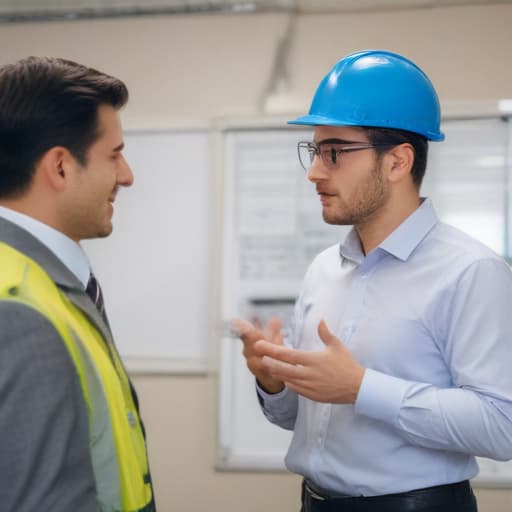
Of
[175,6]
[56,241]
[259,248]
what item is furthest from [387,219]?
[175,6]

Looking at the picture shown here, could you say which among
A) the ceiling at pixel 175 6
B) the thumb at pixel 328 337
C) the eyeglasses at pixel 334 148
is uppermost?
the ceiling at pixel 175 6

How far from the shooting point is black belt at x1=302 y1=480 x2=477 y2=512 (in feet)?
4.03

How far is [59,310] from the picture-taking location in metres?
0.87

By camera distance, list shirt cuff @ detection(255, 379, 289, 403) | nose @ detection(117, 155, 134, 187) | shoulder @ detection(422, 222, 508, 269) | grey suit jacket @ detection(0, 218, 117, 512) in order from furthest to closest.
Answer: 1. shirt cuff @ detection(255, 379, 289, 403)
2. shoulder @ detection(422, 222, 508, 269)
3. nose @ detection(117, 155, 134, 187)
4. grey suit jacket @ detection(0, 218, 117, 512)

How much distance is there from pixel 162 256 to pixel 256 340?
149 centimetres

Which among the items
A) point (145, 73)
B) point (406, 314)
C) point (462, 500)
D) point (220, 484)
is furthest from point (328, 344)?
point (145, 73)

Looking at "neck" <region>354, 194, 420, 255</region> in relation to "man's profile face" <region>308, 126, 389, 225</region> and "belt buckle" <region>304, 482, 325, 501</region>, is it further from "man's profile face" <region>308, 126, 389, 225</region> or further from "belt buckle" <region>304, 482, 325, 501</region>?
"belt buckle" <region>304, 482, 325, 501</region>

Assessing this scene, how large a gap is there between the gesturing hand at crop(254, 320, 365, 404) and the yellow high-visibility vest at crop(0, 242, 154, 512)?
1.20 ft

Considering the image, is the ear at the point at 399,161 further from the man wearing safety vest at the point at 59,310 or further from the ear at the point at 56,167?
the ear at the point at 56,167

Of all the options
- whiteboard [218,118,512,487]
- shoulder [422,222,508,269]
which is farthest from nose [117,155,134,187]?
whiteboard [218,118,512,487]

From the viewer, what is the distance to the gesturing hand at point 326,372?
3.92 ft

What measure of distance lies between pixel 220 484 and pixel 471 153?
1753mm

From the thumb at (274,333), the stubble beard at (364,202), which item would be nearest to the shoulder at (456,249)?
the stubble beard at (364,202)

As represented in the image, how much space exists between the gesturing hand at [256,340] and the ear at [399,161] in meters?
0.41
